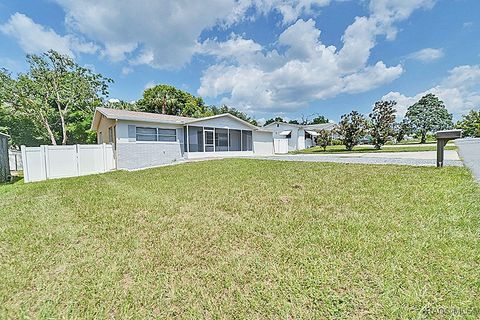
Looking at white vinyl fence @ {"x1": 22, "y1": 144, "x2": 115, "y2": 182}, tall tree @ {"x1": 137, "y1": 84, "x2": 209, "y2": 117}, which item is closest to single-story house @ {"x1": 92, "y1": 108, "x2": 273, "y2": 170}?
white vinyl fence @ {"x1": 22, "y1": 144, "x2": 115, "y2": 182}

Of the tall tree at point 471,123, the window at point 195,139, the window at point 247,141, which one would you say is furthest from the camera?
the tall tree at point 471,123

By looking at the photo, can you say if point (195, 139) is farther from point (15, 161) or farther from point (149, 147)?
point (15, 161)

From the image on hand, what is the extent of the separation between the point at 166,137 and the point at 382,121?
65.5ft

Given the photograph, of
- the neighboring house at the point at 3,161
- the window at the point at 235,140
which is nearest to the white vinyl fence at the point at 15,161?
the neighboring house at the point at 3,161

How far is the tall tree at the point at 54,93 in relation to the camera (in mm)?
20641

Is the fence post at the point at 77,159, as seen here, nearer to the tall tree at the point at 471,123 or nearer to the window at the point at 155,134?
the window at the point at 155,134

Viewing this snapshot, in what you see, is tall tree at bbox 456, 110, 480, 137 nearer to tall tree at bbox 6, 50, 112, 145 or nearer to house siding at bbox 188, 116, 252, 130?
house siding at bbox 188, 116, 252, 130

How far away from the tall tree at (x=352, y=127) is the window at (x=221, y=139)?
39.8 feet

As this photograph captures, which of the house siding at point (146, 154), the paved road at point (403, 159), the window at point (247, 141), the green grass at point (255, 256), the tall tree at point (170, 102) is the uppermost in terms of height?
the tall tree at point (170, 102)

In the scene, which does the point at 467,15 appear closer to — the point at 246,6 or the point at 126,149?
the point at 246,6

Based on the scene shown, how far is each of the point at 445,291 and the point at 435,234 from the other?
1.27 metres

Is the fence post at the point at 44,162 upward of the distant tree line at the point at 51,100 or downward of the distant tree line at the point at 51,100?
downward

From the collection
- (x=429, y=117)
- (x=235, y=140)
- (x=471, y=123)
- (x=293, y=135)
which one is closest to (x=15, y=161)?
(x=235, y=140)

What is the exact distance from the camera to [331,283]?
2.30 meters
